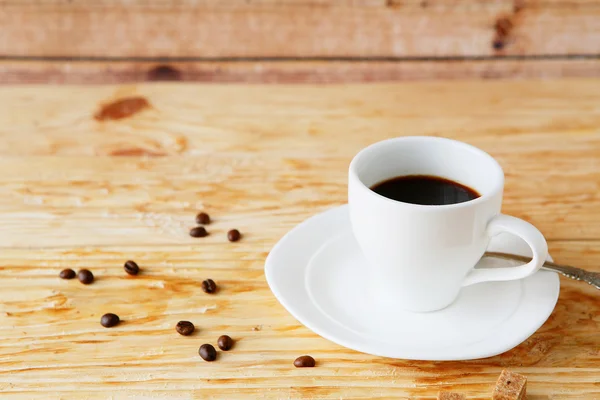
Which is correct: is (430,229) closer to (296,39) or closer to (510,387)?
(510,387)

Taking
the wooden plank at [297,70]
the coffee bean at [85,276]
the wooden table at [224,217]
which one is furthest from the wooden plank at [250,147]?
the wooden plank at [297,70]

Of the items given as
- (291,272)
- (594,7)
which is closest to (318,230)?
(291,272)

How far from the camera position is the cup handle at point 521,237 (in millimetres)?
811

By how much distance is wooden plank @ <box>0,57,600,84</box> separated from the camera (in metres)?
2.04

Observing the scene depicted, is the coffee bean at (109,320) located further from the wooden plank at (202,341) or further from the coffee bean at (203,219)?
the coffee bean at (203,219)

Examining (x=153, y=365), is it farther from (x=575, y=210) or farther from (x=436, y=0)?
(x=436, y=0)

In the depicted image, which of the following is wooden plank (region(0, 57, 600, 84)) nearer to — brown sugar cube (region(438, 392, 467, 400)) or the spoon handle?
the spoon handle

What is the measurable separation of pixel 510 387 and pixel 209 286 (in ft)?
1.45

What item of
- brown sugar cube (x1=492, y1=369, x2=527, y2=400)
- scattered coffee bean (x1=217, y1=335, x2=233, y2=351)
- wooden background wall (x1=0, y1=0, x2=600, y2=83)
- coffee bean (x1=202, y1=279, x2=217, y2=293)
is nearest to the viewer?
brown sugar cube (x1=492, y1=369, x2=527, y2=400)

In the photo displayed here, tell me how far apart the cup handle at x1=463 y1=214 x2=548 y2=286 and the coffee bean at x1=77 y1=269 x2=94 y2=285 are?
0.55 m

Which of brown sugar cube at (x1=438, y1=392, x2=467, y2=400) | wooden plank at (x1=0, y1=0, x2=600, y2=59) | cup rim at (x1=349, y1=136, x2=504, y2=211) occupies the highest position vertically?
cup rim at (x1=349, y1=136, x2=504, y2=211)

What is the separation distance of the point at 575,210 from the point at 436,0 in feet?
3.23

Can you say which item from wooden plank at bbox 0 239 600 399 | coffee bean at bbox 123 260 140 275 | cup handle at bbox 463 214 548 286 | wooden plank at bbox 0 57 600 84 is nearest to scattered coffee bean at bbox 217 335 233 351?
wooden plank at bbox 0 239 600 399

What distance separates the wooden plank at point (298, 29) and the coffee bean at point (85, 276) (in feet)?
3.79
